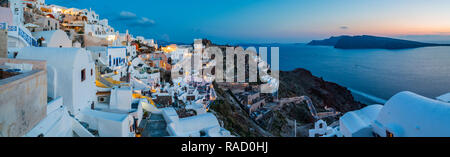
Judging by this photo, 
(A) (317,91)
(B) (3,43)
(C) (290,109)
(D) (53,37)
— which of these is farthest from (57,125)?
(A) (317,91)

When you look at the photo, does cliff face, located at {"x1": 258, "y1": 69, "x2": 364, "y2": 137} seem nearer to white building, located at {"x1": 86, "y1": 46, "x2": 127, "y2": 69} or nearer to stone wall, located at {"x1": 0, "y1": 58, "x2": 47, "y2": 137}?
white building, located at {"x1": 86, "y1": 46, "x2": 127, "y2": 69}

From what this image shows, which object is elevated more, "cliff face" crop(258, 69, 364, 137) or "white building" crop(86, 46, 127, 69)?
"white building" crop(86, 46, 127, 69)

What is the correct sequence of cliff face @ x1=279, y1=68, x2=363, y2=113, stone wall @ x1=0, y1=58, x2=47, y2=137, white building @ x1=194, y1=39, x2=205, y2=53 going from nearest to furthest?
stone wall @ x1=0, y1=58, x2=47, y2=137 → cliff face @ x1=279, y1=68, x2=363, y2=113 → white building @ x1=194, y1=39, x2=205, y2=53

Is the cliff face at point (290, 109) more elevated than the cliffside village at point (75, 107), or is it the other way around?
the cliffside village at point (75, 107)

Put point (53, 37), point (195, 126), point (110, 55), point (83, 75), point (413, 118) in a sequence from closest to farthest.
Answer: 1. point (413, 118)
2. point (195, 126)
3. point (83, 75)
4. point (53, 37)
5. point (110, 55)

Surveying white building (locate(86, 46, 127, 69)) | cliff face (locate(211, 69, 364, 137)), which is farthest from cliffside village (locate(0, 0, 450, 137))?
cliff face (locate(211, 69, 364, 137))

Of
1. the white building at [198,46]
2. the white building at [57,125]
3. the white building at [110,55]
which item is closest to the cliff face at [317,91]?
the white building at [198,46]

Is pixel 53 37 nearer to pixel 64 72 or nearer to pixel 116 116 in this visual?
pixel 64 72

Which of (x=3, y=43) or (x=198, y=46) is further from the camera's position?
(x=198, y=46)

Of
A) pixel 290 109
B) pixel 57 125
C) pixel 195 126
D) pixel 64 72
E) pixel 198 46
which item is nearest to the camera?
pixel 57 125

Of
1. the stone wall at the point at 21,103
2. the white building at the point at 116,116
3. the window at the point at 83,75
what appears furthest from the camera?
the window at the point at 83,75

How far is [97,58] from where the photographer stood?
17375mm

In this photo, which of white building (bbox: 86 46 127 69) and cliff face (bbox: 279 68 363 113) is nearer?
white building (bbox: 86 46 127 69)

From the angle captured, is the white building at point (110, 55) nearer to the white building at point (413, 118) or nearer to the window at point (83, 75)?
the window at point (83, 75)
